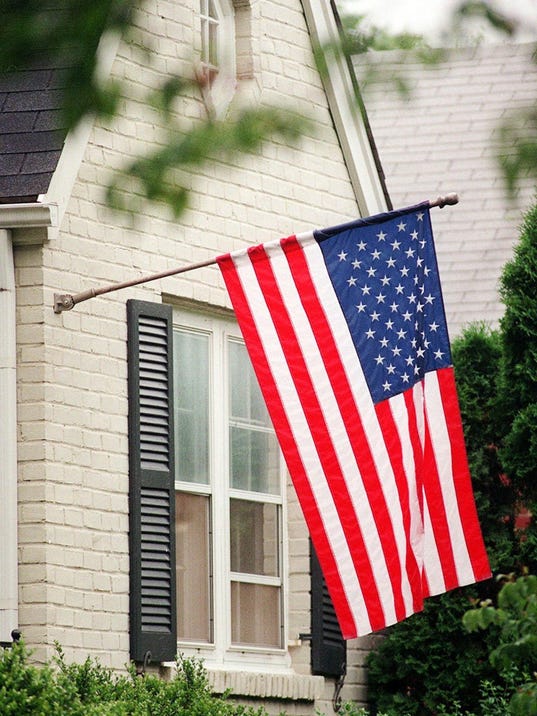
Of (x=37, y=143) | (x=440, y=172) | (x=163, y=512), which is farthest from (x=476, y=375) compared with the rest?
(x=440, y=172)

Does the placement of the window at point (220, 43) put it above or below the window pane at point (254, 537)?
above

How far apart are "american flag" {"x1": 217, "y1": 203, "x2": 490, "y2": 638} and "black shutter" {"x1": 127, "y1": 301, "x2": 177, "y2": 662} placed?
131cm

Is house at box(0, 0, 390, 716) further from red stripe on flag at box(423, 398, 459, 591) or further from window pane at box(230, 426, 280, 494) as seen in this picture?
red stripe on flag at box(423, 398, 459, 591)

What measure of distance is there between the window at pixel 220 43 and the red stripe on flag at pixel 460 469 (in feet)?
7.95

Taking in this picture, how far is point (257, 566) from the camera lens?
9969 millimetres

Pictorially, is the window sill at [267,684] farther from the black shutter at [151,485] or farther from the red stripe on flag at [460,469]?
the red stripe on flag at [460,469]

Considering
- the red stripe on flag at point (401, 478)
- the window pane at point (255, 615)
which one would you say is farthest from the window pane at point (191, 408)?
the red stripe on flag at point (401, 478)

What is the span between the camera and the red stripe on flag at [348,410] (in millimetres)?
7965

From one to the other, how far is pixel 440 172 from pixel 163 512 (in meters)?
7.91

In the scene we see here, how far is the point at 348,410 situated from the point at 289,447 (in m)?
0.36

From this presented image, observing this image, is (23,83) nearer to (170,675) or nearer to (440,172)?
(170,675)

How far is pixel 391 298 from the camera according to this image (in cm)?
823

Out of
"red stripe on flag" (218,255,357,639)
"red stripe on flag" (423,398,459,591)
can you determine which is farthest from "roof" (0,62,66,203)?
"red stripe on flag" (423,398,459,591)

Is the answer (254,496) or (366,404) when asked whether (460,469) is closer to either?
(366,404)
